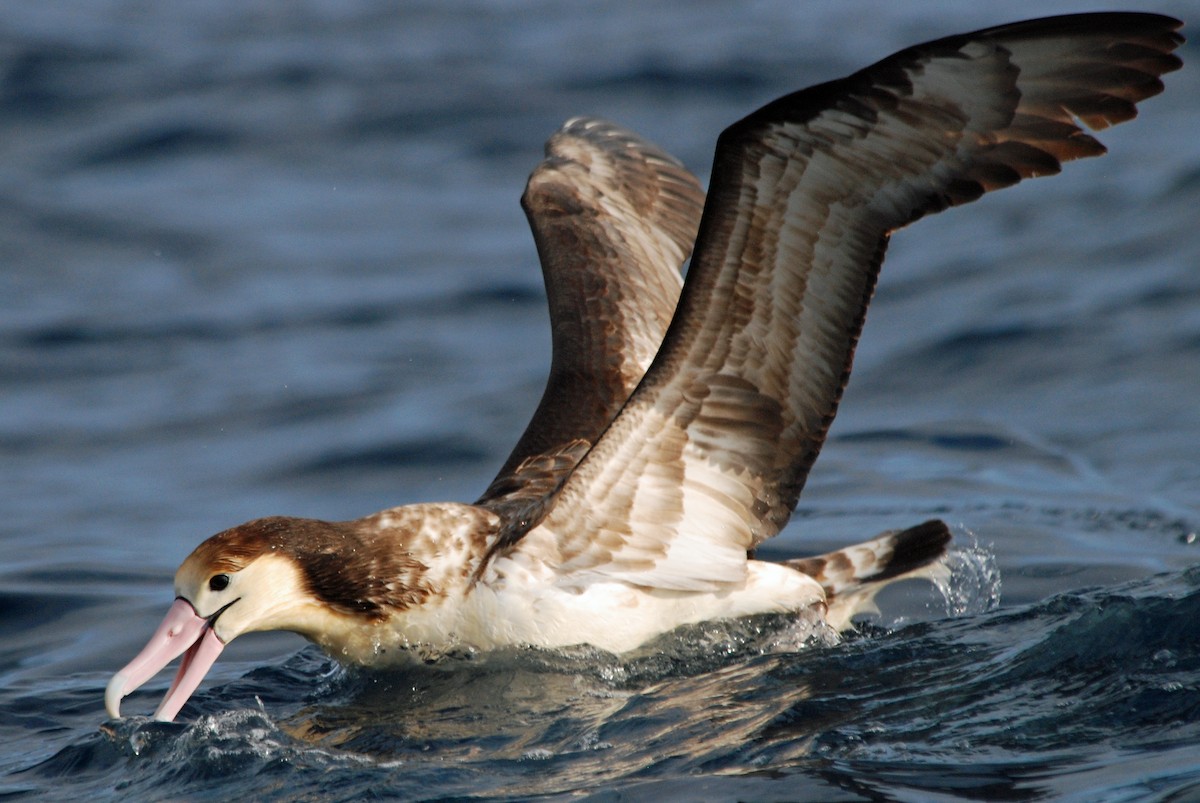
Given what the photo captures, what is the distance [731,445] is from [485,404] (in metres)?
4.41

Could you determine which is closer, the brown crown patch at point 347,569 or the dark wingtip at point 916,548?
the brown crown patch at point 347,569

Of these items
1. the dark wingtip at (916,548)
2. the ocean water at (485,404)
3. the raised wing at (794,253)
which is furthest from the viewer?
the dark wingtip at (916,548)

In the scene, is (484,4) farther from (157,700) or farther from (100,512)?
(157,700)

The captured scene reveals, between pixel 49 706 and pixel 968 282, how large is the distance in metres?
6.69

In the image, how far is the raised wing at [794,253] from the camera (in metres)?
4.89

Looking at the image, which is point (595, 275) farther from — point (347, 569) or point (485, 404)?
point (485, 404)

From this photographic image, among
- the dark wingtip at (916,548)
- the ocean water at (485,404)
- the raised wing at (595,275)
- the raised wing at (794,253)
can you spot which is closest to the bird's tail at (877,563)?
the dark wingtip at (916,548)

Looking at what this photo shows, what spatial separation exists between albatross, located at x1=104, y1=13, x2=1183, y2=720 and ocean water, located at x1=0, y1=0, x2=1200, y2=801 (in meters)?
0.21

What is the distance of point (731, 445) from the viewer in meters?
5.69

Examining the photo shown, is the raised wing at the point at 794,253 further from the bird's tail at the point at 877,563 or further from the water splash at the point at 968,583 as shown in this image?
the water splash at the point at 968,583

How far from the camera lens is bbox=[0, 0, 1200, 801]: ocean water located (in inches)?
197

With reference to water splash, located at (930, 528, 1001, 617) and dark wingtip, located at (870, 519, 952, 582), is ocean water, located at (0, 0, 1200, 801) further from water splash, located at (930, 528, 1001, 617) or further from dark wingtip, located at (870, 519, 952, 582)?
dark wingtip, located at (870, 519, 952, 582)

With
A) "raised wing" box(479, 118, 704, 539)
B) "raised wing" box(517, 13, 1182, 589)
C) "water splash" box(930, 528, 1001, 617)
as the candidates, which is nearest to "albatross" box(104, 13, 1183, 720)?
"raised wing" box(517, 13, 1182, 589)

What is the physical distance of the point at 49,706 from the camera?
20.1ft
